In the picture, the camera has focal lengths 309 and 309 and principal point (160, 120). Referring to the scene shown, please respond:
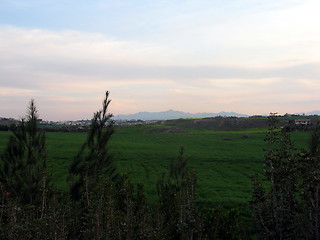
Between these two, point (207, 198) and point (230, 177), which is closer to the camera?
point (207, 198)

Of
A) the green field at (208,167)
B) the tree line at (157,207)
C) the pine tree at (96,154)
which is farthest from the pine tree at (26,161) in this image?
the green field at (208,167)

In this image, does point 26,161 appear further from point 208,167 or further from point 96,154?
point 208,167

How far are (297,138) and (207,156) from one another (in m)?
32.3

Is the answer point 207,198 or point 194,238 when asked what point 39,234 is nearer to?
point 194,238

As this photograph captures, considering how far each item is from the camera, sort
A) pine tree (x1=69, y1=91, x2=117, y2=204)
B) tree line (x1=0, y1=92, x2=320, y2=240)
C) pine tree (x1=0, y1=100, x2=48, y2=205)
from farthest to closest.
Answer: pine tree (x1=69, y1=91, x2=117, y2=204) → pine tree (x1=0, y1=100, x2=48, y2=205) → tree line (x1=0, y1=92, x2=320, y2=240)

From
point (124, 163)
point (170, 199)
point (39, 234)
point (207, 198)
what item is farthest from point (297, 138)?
point (39, 234)

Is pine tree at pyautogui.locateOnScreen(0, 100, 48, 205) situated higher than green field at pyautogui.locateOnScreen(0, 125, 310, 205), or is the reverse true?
pine tree at pyautogui.locateOnScreen(0, 100, 48, 205)

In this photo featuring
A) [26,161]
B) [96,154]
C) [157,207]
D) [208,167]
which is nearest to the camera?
[157,207]

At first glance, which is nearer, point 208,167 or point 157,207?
point 157,207

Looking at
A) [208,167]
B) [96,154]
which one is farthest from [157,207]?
[208,167]

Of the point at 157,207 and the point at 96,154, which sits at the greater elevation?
the point at 96,154

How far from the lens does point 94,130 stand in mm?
22031

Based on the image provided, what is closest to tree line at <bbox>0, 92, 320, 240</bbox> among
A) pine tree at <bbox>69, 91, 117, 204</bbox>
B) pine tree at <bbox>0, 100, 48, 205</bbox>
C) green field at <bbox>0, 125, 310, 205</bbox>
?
pine tree at <bbox>0, 100, 48, 205</bbox>

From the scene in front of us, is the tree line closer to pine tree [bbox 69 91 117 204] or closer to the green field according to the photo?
pine tree [bbox 69 91 117 204]
